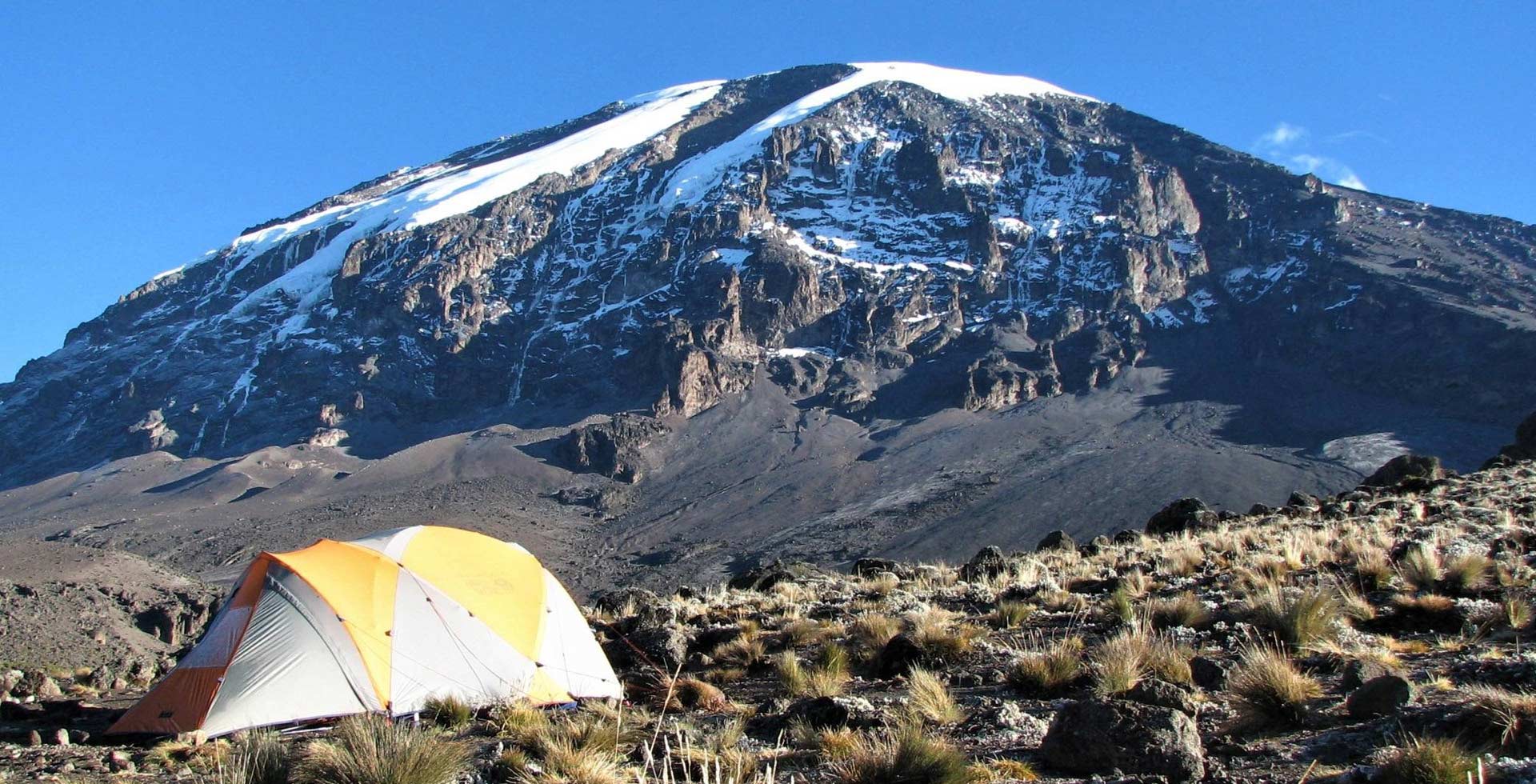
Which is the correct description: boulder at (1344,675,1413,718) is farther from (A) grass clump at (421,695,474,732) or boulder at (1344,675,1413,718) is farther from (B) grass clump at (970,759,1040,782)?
(A) grass clump at (421,695,474,732)

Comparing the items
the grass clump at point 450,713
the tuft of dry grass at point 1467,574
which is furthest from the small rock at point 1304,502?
the grass clump at point 450,713

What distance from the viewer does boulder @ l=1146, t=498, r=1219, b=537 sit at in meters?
18.5

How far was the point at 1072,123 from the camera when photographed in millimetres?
192625

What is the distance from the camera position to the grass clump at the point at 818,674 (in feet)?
22.3

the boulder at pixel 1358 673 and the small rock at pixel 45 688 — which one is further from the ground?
the boulder at pixel 1358 673

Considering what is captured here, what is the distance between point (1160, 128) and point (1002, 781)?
203m

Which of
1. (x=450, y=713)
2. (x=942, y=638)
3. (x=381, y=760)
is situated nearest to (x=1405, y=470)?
(x=942, y=638)

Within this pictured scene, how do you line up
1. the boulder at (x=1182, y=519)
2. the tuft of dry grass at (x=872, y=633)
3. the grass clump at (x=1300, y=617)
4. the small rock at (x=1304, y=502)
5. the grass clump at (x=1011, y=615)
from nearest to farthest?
the grass clump at (x=1300, y=617)
the tuft of dry grass at (x=872, y=633)
the grass clump at (x=1011, y=615)
the boulder at (x=1182, y=519)
the small rock at (x=1304, y=502)

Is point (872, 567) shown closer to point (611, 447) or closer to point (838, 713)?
point (838, 713)

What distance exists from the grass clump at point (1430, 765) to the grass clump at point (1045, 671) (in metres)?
2.52

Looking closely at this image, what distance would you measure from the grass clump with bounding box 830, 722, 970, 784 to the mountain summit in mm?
73056

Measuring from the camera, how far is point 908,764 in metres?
4.07

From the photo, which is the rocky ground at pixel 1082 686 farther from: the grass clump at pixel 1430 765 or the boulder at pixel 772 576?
the boulder at pixel 772 576

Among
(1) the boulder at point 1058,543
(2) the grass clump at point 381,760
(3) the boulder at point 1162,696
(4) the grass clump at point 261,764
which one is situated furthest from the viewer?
(1) the boulder at point 1058,543
